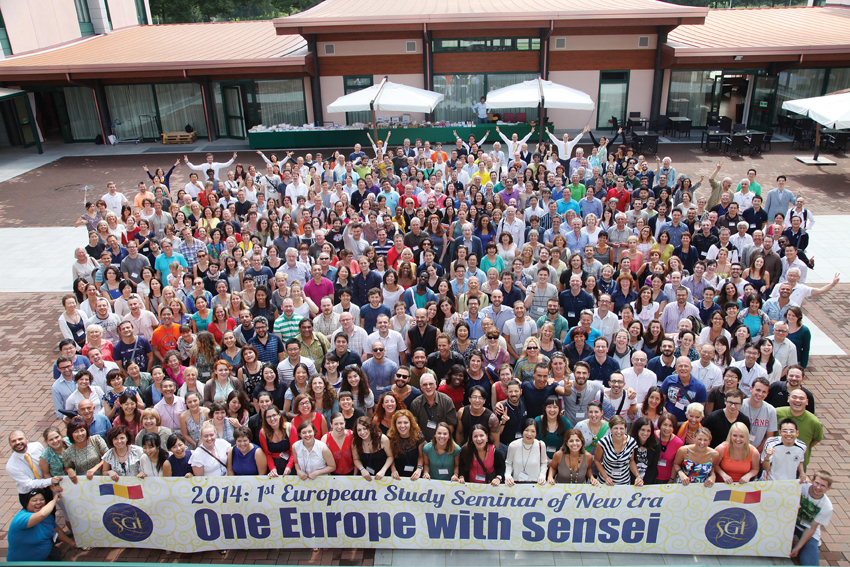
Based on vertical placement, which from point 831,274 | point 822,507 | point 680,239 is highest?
point 680,239

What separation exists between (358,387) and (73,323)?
4.45 m

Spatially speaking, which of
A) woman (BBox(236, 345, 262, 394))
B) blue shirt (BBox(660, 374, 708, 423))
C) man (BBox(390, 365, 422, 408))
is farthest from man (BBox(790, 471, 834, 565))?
woman (BBox(236, 345, 262, 394))

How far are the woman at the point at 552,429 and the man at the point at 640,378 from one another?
1.00 meters

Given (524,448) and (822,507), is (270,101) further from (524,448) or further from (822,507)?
(822,507)

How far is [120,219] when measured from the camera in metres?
12.6

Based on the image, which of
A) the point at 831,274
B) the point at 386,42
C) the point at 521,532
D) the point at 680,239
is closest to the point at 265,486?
the point at 521,532

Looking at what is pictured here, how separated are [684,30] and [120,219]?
21495mm

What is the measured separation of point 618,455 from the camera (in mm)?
5863

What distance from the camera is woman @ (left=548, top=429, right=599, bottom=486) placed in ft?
19.2

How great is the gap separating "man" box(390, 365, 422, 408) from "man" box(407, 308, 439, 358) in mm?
952

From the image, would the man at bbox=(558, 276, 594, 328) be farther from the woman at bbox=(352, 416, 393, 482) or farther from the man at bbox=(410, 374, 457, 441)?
the woman at bbox=(352, 416, 393, 482)

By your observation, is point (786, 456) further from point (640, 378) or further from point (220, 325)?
point (220, 325)

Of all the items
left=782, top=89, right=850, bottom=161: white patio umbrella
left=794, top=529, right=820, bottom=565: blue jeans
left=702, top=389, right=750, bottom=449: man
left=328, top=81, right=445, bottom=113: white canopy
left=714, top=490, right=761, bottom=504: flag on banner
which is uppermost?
left=328, top=81, right=445, bottom=113: white canopy

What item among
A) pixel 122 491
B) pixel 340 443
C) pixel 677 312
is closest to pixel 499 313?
pixel 677 312
